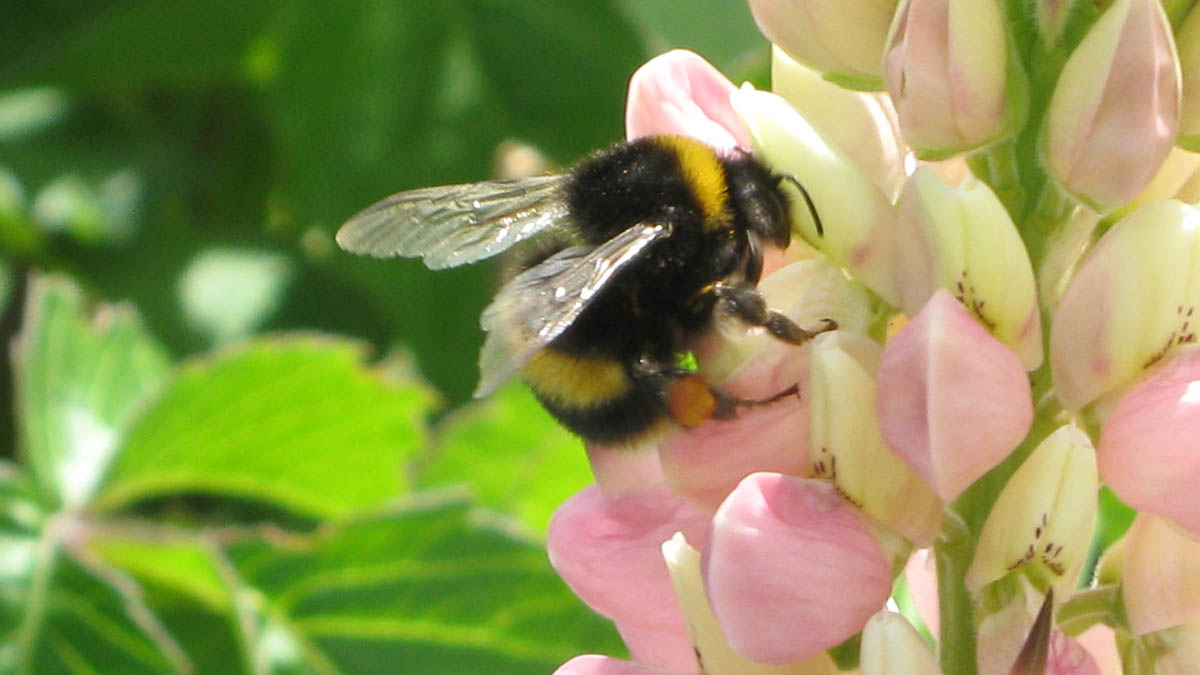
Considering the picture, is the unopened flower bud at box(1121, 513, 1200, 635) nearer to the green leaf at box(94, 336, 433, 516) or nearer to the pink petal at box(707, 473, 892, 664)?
the pink petal at box(707, 473, 892, 664)

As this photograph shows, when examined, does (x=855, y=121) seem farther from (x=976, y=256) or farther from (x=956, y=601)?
(x=956, y=601)

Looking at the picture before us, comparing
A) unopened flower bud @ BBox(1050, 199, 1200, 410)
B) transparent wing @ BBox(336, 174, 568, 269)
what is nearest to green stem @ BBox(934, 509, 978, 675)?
unopened flower bud @ BBox(1050, 199, 1200, 410)

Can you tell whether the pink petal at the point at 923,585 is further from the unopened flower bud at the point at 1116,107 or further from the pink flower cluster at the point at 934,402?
the unopened flower bud at the point at 1116,107

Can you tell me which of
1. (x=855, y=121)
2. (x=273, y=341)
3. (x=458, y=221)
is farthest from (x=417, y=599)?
(x=855, y=121)

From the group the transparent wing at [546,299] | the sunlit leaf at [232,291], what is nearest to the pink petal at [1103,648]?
the transparent wing at [546,299]

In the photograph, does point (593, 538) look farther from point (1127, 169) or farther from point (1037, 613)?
point (1127, 169)

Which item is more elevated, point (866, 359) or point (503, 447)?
point (503, 447)

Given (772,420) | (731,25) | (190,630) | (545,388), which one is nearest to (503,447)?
(190,630)
